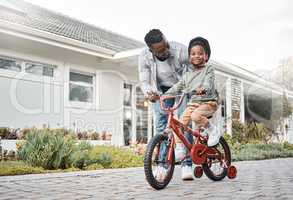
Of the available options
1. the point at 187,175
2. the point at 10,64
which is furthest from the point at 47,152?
the point at 10,64

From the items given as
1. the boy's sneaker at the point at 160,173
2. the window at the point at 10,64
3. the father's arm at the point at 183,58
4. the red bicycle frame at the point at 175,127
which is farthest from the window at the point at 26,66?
the boy's sneaker at the point at 160,173

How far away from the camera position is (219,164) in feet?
15.0

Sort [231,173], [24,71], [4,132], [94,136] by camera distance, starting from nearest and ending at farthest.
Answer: [231,173]
[4,132]
[24,71]
[94,136]

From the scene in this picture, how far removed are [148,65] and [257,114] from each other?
17.6 meters

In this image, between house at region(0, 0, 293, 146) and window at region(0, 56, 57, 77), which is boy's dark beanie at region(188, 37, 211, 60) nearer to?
house at region(0, 0, 293, 146)

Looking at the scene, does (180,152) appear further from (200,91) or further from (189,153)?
(200,91)

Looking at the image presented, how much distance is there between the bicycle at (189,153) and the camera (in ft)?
11.9

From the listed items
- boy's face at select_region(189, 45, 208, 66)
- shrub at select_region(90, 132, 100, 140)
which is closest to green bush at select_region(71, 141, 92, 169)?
boy's face at select_region(189, 45, 208, 66)

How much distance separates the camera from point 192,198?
3105 mm

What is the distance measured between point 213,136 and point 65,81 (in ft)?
24.3

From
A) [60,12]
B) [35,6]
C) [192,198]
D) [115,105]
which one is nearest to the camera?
[192,198]

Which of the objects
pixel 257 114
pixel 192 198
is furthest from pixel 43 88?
pixel 257 114

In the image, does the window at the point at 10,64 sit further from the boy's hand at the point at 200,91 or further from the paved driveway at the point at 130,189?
the boy's hand at the point at 200,91

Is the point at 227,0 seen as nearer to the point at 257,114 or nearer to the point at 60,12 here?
the point at 60,12
